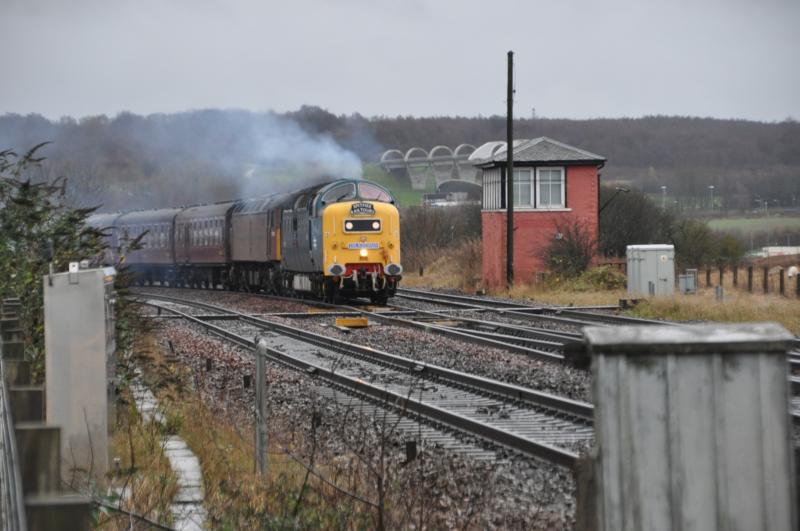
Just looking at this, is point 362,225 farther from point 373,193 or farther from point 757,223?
point 757,223

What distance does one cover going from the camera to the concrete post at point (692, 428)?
3775 millimetres

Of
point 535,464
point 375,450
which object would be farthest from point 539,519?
point 375,450

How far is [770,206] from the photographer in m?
101

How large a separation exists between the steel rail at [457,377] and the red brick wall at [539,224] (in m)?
16.8

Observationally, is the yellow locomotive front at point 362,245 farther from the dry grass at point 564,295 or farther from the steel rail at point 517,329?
the dry grass at point 564,295

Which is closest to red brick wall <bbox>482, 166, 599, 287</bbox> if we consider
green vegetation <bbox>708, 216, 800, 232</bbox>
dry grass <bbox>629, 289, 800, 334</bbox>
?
dry grass <bbox>629, 289, 800, 334</bbox>

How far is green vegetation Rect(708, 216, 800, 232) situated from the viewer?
80.3m

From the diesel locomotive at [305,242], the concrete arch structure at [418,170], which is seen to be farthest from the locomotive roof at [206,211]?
Result: the concrete arch structure at [418,170]

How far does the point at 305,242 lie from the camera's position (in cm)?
3197

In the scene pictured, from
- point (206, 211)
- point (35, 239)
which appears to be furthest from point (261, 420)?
point (206, 211)

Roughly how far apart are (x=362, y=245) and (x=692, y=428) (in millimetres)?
26954

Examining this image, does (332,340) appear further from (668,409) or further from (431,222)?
(431,222)

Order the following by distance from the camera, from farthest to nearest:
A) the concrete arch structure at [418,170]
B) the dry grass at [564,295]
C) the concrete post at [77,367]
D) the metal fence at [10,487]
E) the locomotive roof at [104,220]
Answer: the concrete arch structure at [418,170], the locomotive roof at [104,220], the dry grass at [564,295], the concrete post at [77,367], the metal fence at [10,487]

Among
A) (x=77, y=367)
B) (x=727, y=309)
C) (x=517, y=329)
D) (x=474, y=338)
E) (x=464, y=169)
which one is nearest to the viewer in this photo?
(x=77, y=367)
